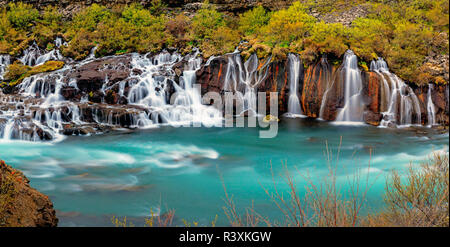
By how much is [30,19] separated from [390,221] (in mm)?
17529

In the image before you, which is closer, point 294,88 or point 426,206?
point 426,206

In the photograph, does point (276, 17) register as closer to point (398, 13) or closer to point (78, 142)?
point (398, 13)

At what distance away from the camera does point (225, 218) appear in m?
4.42

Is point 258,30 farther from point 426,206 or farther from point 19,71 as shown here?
point 426,206

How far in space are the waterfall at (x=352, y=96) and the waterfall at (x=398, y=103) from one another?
2.37ft

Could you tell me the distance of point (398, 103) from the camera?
9.78 meters

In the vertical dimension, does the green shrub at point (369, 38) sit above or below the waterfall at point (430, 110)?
above

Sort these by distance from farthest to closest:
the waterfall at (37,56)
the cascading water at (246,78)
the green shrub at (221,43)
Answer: the waterfall at (37,56) → the green shrub at (221,43) → the cascading water at (246,78)

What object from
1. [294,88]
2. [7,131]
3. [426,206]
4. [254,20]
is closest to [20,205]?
[426,206]

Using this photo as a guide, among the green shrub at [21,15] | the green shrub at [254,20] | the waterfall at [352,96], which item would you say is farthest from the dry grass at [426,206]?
the green shrub at [21,15]

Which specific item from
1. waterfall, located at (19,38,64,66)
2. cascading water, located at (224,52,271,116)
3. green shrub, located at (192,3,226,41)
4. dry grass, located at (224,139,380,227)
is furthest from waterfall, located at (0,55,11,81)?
dry grass, located at (224,139,380,227)

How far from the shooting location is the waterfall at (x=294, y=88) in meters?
11.0

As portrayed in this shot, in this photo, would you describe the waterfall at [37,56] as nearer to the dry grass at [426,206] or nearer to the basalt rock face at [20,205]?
the basalt rock face at [20,205]

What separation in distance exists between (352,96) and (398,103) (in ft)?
4.61
